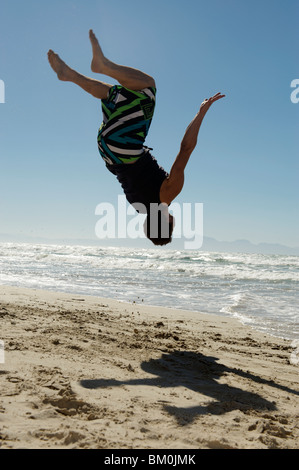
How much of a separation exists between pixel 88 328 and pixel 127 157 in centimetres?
241

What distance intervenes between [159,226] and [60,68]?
212 centimetres

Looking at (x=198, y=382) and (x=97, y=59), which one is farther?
(x=97, y=59)

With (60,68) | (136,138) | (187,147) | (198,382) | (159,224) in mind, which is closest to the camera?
(198,382)

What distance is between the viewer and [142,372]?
3402 millimetres

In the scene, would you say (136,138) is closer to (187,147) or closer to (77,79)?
(187,147)

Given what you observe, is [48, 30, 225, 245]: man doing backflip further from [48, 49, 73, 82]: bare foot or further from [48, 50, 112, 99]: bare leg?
Answer: [48, 49, 73, 82]: bare foot

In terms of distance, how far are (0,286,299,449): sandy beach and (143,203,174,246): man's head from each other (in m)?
1.34

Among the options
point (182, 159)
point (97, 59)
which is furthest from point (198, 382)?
point (97, 59)

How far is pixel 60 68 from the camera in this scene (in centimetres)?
409

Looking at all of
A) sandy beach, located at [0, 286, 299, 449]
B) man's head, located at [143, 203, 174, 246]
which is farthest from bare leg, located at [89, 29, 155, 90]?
sandy beach, located at [0, 286, 299, 449]
